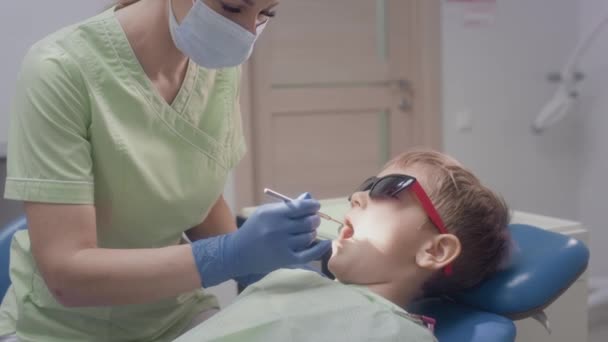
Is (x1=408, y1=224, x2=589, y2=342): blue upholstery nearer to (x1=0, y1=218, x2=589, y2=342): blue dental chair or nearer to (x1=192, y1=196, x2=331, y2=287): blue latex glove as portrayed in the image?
(x1=0, y1=218, x2=589, y2=342): blue dental chair

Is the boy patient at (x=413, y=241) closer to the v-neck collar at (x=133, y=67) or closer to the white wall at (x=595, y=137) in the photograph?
the v-neck collar at (x=133, y=67)

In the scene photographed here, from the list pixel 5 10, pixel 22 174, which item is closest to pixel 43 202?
pixel 22 174

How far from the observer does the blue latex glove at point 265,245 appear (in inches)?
42.9

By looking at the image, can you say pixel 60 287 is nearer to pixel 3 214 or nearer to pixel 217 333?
pixel 217 333

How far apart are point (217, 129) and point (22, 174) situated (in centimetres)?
38

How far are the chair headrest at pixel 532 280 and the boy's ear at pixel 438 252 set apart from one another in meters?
0.09

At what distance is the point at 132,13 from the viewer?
126 centimetres

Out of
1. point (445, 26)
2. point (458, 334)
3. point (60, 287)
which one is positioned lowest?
point (458, 334)

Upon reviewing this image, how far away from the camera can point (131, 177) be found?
A: 121 centimetres

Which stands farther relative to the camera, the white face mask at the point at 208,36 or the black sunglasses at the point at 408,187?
the black sunglasses at the point at 408,187

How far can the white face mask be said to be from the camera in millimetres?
1154

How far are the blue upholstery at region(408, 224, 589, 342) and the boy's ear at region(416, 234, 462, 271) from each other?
89 mm

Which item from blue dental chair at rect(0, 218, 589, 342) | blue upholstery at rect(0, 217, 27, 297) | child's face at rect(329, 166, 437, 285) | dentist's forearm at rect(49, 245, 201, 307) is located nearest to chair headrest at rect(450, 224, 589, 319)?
blue dental chair at rect(0, 218, 589, 342)

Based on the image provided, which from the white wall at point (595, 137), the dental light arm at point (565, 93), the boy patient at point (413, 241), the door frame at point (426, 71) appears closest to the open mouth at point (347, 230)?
the boy patient at point (413, 241)
